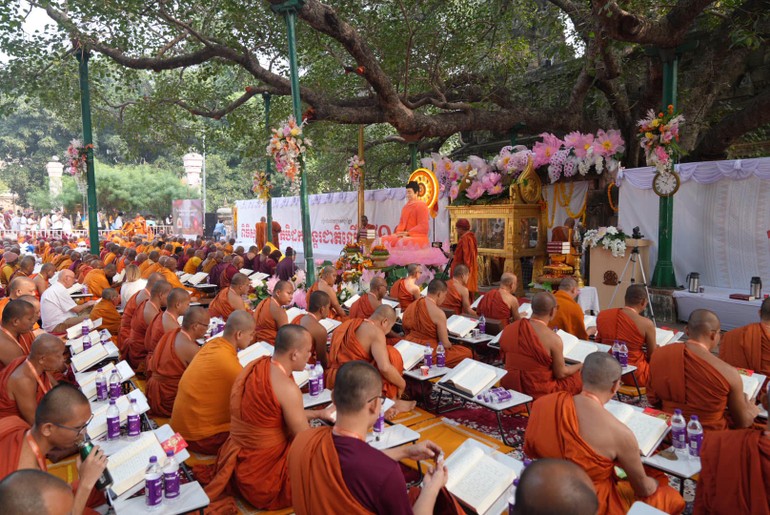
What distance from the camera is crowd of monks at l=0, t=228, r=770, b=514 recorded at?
267 cm

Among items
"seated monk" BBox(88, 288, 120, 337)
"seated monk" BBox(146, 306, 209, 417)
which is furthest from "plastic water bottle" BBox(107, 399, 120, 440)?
"seated monk" BBox(88, 288, 120, 337)

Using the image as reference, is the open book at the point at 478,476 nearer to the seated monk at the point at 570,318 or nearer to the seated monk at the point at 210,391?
the seated monk at the point at 210,391

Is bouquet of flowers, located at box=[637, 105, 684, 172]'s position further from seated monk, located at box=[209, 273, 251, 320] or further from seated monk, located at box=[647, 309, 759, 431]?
seated monk, located at box=[209, 273, 251, 320]

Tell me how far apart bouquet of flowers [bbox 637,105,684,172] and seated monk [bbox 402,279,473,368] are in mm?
5449

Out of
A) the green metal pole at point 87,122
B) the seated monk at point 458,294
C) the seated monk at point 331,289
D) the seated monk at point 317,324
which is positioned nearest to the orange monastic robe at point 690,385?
the seated monk at point 317,324

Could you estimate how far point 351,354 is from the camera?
17.6 feet

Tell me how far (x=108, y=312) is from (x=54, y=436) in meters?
6.03

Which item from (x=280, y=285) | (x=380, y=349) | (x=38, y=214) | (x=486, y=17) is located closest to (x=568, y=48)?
(x=486, y=17)

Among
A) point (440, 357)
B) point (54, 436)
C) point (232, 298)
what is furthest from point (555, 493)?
point (232, 298)

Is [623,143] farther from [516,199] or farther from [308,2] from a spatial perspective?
[308,2]

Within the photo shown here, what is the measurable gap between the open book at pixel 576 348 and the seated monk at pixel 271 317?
11.4 ft

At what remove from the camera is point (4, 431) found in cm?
294

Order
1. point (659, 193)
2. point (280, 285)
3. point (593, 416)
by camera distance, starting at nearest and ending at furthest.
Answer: point (593, 416) → point (280, 285) → point (659, 193)

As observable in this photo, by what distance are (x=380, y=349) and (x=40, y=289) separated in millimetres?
7255
